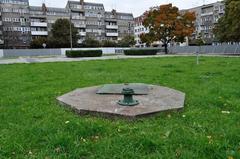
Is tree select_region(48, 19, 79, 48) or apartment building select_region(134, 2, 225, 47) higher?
apartment building select_region(134, 2, 225, 47)

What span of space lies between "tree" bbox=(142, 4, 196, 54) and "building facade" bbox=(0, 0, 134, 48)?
23974mm

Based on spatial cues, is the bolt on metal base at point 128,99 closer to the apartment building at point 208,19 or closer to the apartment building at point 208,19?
the apartment building at point 208,19

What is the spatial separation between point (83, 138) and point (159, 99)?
209cm

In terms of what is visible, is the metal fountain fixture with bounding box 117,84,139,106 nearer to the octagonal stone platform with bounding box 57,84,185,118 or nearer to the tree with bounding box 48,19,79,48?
the octagonal stone platform with bounding box 57,84,185,118

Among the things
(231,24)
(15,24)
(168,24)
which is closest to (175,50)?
(168,24)

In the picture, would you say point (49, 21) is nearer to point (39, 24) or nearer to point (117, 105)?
point (39, 24)

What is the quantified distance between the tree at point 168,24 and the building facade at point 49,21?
23974mm

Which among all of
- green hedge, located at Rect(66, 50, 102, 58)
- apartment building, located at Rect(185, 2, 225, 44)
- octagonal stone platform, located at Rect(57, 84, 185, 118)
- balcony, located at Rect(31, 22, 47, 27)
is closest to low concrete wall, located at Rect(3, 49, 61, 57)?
green hedge, located at Rect(66, 50, 102, 58)

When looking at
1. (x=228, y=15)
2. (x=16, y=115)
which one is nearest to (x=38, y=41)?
(x=228, y=15)

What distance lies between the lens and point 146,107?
4453 millimetres

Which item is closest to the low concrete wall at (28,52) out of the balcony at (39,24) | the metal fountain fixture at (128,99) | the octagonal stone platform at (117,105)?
the balcony at (39,24)

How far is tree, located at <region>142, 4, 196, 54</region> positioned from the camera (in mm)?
41000

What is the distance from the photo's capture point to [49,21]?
78438 millimetres

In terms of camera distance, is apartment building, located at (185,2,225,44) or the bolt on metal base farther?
apartment building, located at (185,2,225,44)
